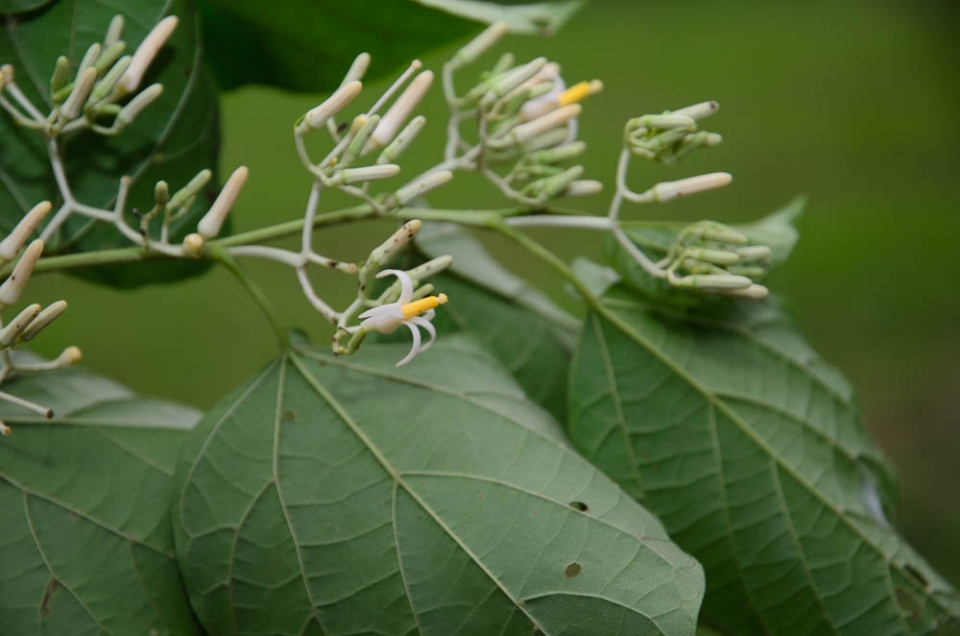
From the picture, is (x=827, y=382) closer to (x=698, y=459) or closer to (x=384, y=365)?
(x=698, y=459)

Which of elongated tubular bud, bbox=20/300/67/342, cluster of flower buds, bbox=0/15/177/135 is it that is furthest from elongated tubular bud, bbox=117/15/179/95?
elongated tubular bud, bbox=20/300/67/342

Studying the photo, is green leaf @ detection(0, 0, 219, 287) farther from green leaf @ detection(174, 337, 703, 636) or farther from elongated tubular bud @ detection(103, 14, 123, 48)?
green leaf @ detection(174, 337, 703, 636)

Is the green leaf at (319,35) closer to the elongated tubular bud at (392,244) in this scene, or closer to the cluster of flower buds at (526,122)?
the cluster of flower buds at (526,122)

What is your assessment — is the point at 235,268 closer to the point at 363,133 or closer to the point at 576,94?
the point at 363,133

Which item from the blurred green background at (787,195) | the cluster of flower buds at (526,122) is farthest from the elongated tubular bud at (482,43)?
the blurred green background at (787,195)

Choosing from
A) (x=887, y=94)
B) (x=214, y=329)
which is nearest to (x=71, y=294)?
(x=214, y=329)
